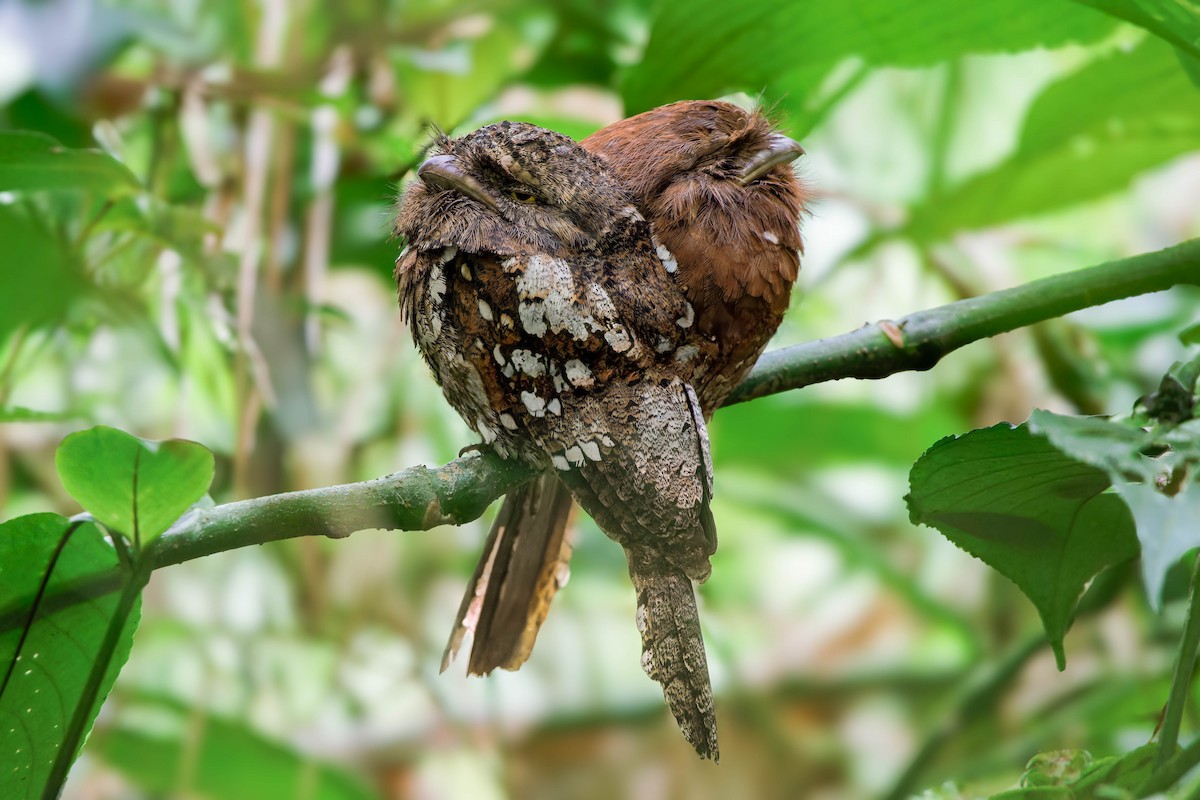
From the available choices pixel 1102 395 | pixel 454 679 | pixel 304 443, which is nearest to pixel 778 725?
pixel 454 679

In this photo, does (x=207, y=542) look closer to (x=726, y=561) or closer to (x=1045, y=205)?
(x=1045, y=205)

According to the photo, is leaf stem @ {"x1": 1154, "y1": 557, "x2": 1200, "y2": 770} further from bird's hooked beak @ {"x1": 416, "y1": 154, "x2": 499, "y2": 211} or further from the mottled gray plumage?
bird's hooked beak @ {"x1": 416, "y1": 154, "x2": 499, "y2": 211}

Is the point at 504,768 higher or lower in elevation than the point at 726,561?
lower

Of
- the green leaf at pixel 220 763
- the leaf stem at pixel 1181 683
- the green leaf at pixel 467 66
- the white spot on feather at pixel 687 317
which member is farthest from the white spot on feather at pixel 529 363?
the green leaf at pixel 220 763

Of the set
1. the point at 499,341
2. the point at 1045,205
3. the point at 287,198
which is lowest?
the point at 499,341

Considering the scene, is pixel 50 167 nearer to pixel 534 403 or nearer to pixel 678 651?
pixel 534 403

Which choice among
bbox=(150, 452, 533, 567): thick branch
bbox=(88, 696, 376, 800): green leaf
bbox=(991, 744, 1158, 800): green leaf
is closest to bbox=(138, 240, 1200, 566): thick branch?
bbox=(150, 452, 533, 567): thick branch

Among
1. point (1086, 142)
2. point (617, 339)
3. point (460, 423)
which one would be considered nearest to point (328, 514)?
point (617, 339)
